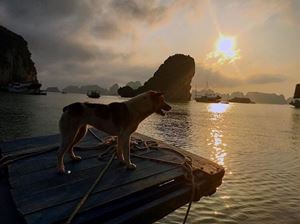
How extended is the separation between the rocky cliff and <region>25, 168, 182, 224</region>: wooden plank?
190945mm

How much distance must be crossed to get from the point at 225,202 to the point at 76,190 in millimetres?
7837

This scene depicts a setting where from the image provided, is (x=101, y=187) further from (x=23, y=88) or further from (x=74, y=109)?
(x=23, y=88)

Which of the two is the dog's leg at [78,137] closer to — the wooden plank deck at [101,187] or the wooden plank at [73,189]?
the wooden plank deck at [101,187]

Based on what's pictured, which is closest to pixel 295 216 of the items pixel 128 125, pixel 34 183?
pixel 128 125

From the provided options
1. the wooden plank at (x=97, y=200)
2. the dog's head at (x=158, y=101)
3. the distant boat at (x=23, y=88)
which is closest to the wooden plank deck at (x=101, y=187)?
the wooden plank at (x=97, y=200)

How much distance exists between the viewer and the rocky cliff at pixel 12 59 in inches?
6914

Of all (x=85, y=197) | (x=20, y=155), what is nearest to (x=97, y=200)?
(x=85, y=197)

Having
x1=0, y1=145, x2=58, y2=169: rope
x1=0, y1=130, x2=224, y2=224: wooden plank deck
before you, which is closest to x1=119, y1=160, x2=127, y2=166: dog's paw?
x1=0, y1=130, x2=224, y2=224: wooden plank deck

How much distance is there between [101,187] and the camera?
586cm

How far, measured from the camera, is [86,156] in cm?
795

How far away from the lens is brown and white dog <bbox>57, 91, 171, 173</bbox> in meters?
6.56

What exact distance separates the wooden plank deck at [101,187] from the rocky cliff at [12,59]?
189 meters

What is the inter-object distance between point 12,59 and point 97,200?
199532 mm

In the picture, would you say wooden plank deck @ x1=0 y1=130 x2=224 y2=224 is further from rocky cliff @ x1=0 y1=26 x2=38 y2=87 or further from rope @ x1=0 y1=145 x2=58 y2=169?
rocky cliff @ x1=0 y1=26 x2=38 y2=87
